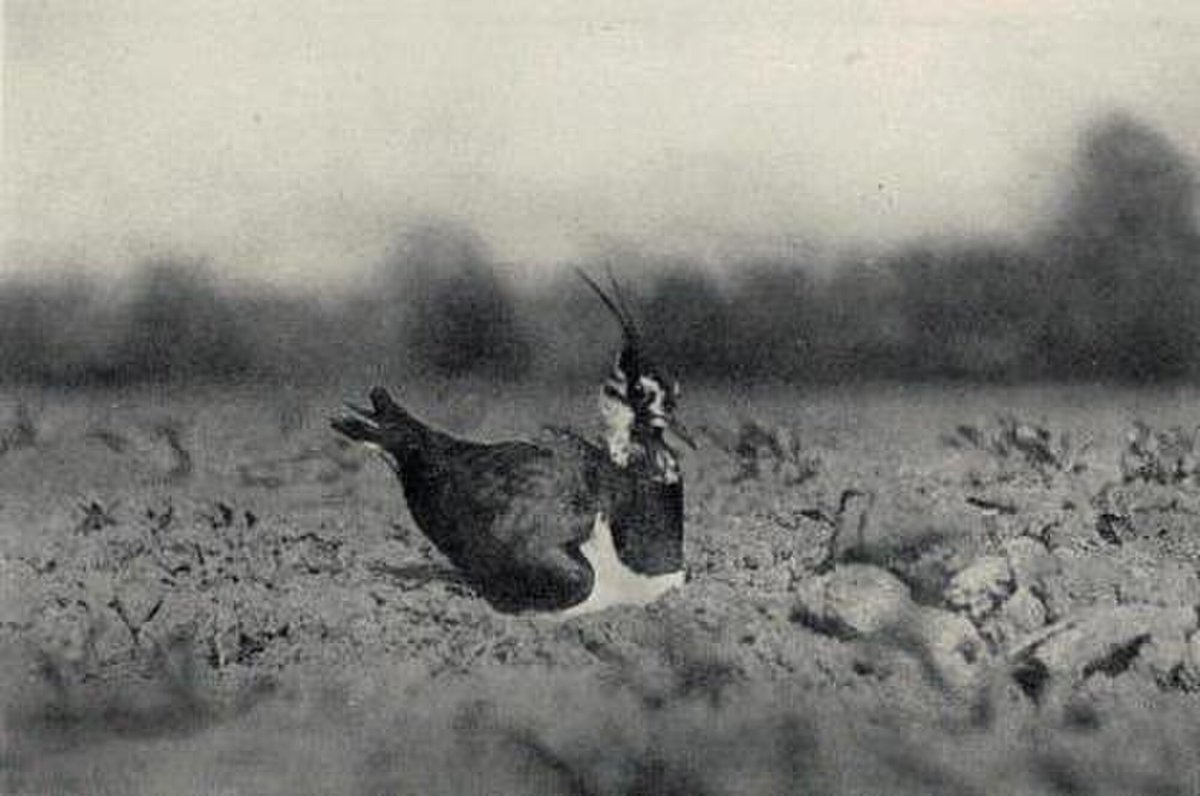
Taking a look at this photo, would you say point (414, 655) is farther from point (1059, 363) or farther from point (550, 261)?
point (1059, 363)

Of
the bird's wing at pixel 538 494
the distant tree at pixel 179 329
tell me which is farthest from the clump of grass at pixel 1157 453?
the distant tree at pixel 179 329

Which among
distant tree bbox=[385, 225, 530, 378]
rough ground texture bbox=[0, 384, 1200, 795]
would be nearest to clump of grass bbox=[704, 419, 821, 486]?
rough ground texture bbox=[0, 384, 1200, 795]

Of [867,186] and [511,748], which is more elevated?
[867,186]

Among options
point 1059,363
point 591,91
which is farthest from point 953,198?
point 591,91

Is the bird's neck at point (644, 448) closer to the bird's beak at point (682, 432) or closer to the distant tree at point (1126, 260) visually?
the bird's beak at point (682, 432)

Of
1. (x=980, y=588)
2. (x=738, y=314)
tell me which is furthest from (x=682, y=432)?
(x=980, y=588)

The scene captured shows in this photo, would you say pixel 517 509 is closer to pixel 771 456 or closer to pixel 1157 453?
pixel 771 456
